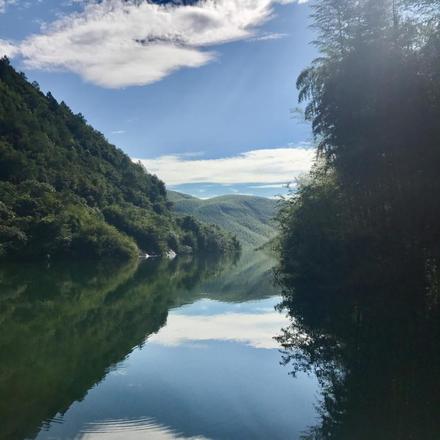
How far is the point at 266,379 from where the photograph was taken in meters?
14.8

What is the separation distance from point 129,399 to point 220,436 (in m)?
3.40

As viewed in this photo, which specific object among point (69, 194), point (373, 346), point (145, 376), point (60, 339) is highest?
point (69, 194)

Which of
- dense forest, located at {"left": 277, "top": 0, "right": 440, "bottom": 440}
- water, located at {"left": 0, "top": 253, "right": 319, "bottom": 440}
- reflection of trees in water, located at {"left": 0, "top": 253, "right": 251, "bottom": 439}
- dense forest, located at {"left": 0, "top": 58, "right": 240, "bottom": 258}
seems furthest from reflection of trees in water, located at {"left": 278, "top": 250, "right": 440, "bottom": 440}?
dense forest, located at {"left": 0, "top": 58, "right": 240, "bottom": 258}

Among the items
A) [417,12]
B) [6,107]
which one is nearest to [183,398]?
[417,12]

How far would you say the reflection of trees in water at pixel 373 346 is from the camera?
34.4ft

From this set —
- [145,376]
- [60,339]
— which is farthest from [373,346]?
[60,339]

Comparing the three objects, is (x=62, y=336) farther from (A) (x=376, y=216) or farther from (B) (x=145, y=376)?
(A) (x=376, y=216)

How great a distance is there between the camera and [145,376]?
14.8 m

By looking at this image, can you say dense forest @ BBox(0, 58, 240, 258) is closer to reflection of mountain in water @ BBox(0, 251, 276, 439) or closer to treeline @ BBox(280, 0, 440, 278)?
reflection of mountain in water @ BBox(0, 251, 276, 439)

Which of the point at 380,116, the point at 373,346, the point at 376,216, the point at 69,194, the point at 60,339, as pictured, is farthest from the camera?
the point at 69,194

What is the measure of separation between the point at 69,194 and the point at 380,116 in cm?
10199

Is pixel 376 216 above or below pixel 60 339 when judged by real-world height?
above

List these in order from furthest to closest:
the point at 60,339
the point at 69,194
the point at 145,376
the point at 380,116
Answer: the point at 69,194, the point at 380,116, the point at 60,339, the point at 145,376

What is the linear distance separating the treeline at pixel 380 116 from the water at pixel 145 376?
311 inches
